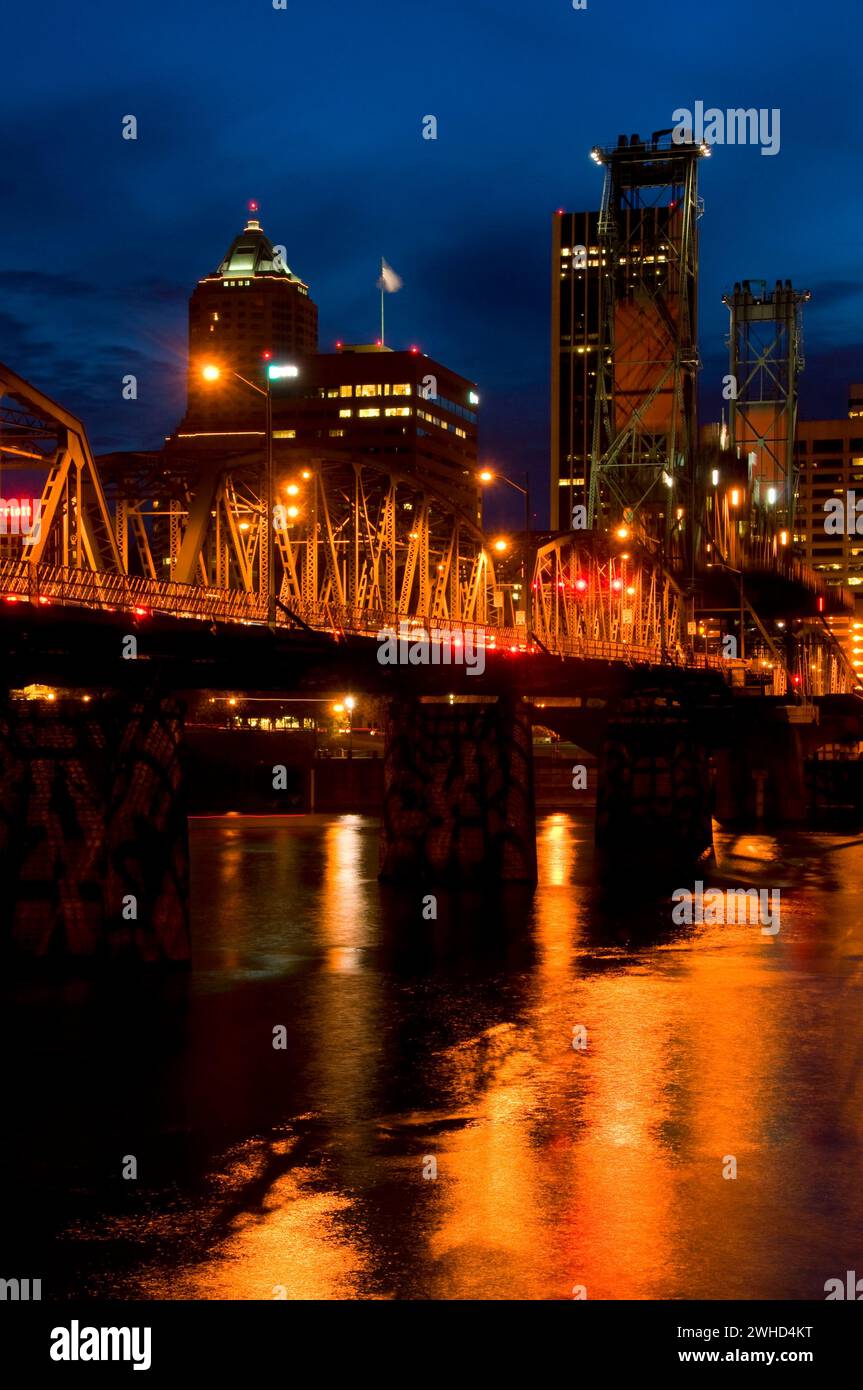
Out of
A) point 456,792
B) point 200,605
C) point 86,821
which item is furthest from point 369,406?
point 86,821

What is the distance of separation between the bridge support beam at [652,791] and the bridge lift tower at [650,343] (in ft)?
102

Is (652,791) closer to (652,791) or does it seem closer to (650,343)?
(652,791)

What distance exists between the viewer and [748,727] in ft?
341

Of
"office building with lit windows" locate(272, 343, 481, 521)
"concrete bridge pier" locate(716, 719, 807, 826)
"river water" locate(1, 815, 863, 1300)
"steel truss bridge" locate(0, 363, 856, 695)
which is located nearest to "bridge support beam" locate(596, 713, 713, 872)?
"steel truss bridge" locate(0, 363, 856, 695)

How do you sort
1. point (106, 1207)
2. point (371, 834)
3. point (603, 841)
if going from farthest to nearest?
point (371, 834) → point (603, 841) → point (106, 1207)

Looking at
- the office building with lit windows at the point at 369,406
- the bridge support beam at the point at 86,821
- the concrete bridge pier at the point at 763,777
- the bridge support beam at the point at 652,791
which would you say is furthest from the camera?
the office building with lit windows at the point at 369,406

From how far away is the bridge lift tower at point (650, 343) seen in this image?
4190 inches

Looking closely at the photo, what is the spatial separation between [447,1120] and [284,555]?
37120 millimetres

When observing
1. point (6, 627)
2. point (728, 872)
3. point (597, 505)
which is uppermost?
point (597, 505)

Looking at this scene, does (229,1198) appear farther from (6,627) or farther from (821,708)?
(821,708)

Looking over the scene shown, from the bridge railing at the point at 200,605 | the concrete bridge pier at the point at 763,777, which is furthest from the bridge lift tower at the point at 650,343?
the bridge railing at the point at 200,605

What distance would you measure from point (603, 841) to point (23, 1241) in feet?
193

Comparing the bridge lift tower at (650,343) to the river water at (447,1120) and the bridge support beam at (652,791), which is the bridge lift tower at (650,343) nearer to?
the bridge support beam at (652,791)
